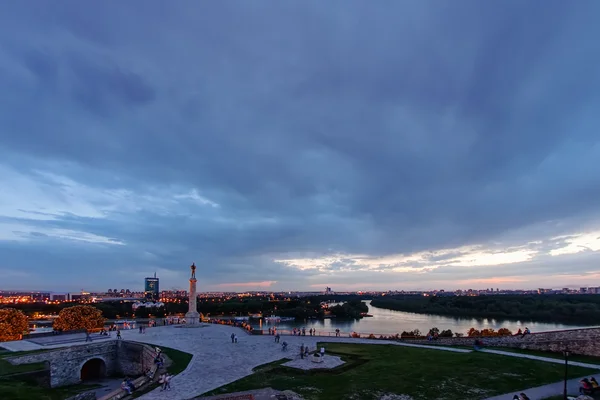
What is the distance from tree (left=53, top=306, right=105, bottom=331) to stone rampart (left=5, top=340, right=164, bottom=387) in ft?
34.2

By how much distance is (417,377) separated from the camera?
18734 mm

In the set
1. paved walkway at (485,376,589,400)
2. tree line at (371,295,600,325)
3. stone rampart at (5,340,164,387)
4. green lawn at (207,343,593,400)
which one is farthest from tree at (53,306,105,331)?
tree line at (371,295,600,325)

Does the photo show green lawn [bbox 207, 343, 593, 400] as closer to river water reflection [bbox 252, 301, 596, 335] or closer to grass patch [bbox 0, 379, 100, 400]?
grass patch [bbox 0, 379, 100, 400]

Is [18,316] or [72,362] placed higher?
[18,316]

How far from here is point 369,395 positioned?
16172 mm

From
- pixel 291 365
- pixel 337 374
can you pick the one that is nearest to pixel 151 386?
pixel 291 365

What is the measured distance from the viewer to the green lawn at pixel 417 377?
16.6 meters

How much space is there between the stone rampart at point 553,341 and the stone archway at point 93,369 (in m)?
28.1

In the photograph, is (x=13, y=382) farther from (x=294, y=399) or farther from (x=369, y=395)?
(x=369, y=395)

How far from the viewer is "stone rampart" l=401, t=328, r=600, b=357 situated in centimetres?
2355

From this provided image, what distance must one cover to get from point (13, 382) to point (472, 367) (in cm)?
2620

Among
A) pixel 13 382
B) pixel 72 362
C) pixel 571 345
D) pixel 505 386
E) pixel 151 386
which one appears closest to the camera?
pixel 505 386

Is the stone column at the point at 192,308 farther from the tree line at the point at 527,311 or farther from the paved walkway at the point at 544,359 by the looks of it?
the tree line at the point at 527,311

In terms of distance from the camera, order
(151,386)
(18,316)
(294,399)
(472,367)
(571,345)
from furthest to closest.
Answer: (18,316) → (571,345) → (472,367) → (151,386) → (294,399)
